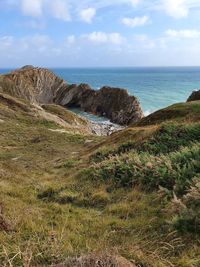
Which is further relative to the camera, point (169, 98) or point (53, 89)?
point (169, 98)

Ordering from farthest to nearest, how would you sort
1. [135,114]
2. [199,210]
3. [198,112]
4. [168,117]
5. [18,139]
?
[135,114], [18,139], [168,117], [198,112], [199,210]

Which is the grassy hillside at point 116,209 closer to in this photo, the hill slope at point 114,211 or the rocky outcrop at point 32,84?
the hill slope at point 114,211

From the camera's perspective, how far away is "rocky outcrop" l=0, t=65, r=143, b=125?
85.4m

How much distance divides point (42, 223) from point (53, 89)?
9948 cm

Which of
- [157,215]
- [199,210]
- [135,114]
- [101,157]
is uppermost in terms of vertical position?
[199,210]

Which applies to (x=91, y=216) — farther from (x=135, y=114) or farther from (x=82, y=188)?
(x=135, y=114)

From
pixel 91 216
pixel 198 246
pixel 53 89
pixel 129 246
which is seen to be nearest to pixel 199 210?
pixel 198 246

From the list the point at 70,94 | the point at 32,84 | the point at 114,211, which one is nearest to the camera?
the point at 114,211

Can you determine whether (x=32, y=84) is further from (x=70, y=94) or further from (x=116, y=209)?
(x=116, y=209)

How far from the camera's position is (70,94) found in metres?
106

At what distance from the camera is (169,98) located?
4980 inches

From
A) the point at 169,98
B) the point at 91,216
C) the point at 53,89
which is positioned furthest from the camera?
the point at 169,98

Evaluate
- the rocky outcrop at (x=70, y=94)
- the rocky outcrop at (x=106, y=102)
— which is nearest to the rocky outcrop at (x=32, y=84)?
the rocky outcrop at (x=70, y=94)

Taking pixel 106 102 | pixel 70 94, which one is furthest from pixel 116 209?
pixel 70 94
